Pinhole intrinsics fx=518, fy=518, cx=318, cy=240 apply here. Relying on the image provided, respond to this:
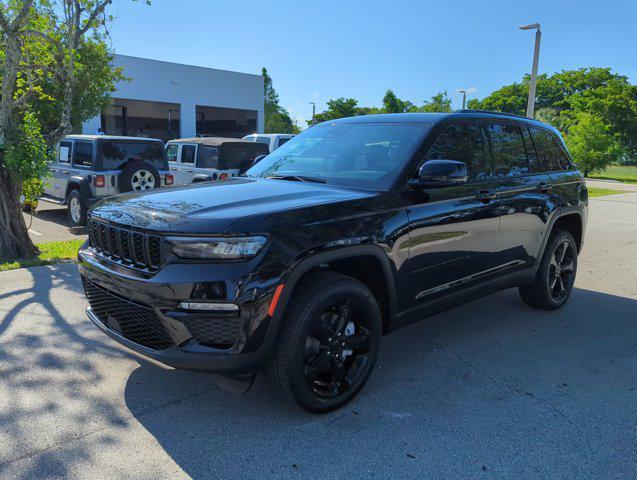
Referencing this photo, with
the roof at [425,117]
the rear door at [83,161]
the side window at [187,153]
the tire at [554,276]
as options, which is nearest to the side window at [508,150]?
the roof at [425,117]

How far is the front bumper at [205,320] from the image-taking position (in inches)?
102

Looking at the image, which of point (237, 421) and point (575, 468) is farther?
point (237, 421)

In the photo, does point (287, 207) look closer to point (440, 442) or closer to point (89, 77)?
point (440, 442)

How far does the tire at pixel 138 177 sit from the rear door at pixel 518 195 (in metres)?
7.21

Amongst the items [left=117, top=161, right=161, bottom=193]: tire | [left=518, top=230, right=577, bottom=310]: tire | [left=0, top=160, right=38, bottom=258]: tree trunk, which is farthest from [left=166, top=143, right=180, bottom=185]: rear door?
[left=518, top=230, right=577, bottom=310]: tire

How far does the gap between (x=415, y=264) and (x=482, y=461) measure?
1257 mm

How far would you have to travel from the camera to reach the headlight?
8.59 ft

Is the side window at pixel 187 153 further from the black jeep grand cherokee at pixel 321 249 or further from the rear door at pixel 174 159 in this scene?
the black jeep grand cherokee at pixel 321 249

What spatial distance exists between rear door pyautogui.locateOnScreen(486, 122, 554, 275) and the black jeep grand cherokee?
2cm

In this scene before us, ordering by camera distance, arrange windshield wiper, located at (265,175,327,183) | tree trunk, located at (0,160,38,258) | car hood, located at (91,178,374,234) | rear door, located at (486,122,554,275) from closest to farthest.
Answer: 1. car hood, located at (91,178,374,234)
2. windshield wiper, located at (265,175,327,183)
3. rear door, located at (486,122,554,275)
4. tree trunk, located at (0,160,38,258)

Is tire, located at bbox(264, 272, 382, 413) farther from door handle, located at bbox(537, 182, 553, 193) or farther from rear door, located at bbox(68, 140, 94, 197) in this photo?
rear door, located at bbox(68, 140, 94, 197)

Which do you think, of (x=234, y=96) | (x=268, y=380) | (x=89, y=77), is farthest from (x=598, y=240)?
(x=234, y=96)

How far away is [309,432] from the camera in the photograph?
291 cm

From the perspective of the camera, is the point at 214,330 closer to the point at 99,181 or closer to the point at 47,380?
the point at 47,380
